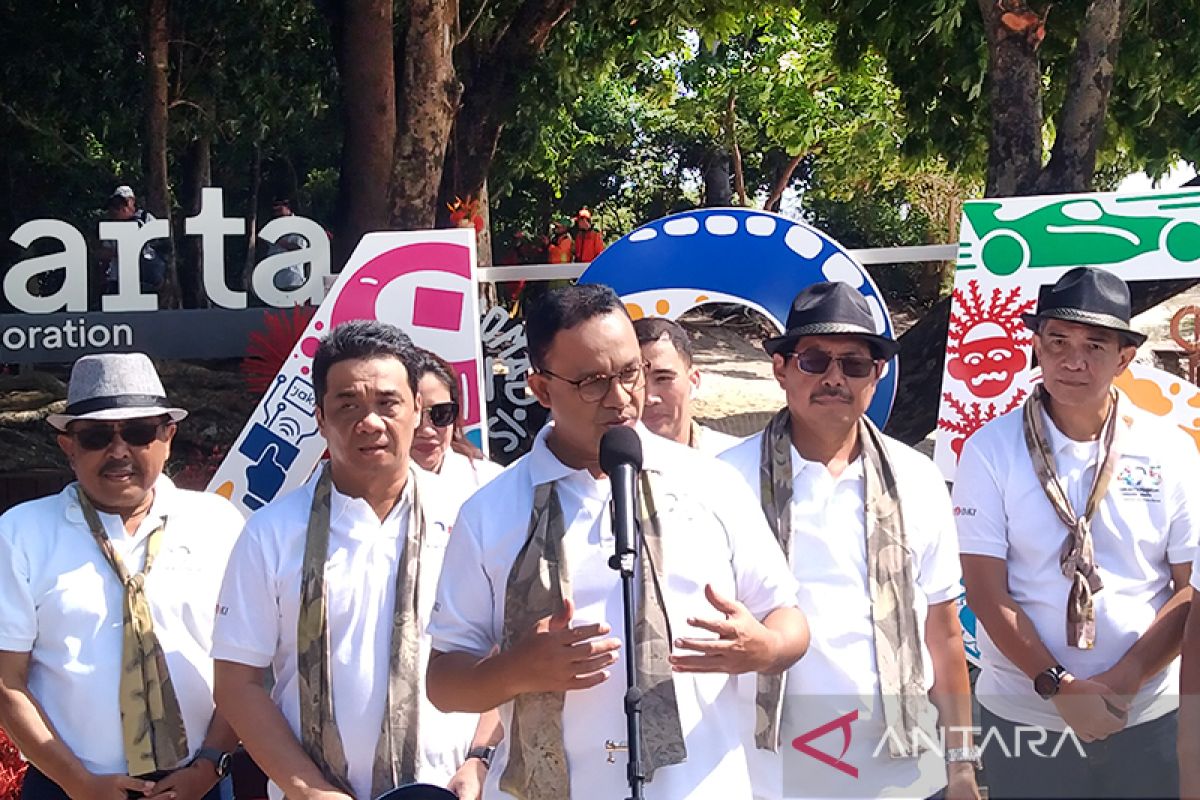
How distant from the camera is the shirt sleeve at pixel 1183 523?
3580 millimetres

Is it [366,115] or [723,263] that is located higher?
[366,115]

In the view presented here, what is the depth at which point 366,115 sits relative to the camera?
10.2m

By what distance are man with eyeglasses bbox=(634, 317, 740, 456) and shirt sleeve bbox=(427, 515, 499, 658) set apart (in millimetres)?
1470

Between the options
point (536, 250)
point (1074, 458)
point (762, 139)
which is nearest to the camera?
point (1074, 458)

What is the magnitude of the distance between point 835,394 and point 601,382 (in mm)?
978

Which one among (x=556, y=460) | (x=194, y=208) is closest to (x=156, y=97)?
(x=194, y=208)

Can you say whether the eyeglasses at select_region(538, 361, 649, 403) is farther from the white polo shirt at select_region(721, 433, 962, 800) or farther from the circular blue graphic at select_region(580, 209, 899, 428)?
the circular blue graphic at select_region(580, 209, 899, 428)

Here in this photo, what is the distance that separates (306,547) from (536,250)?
16.0 meters

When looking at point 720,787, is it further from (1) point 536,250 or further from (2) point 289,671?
(1) point 536,250

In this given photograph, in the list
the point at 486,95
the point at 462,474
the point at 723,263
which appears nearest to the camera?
the point at 462,474

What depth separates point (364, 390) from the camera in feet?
10.3

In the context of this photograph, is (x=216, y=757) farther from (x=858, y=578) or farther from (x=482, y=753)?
(x=858, y=578)

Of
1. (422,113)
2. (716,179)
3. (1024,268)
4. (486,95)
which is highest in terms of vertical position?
(716,179)

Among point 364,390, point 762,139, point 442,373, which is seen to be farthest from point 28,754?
point 762,139
